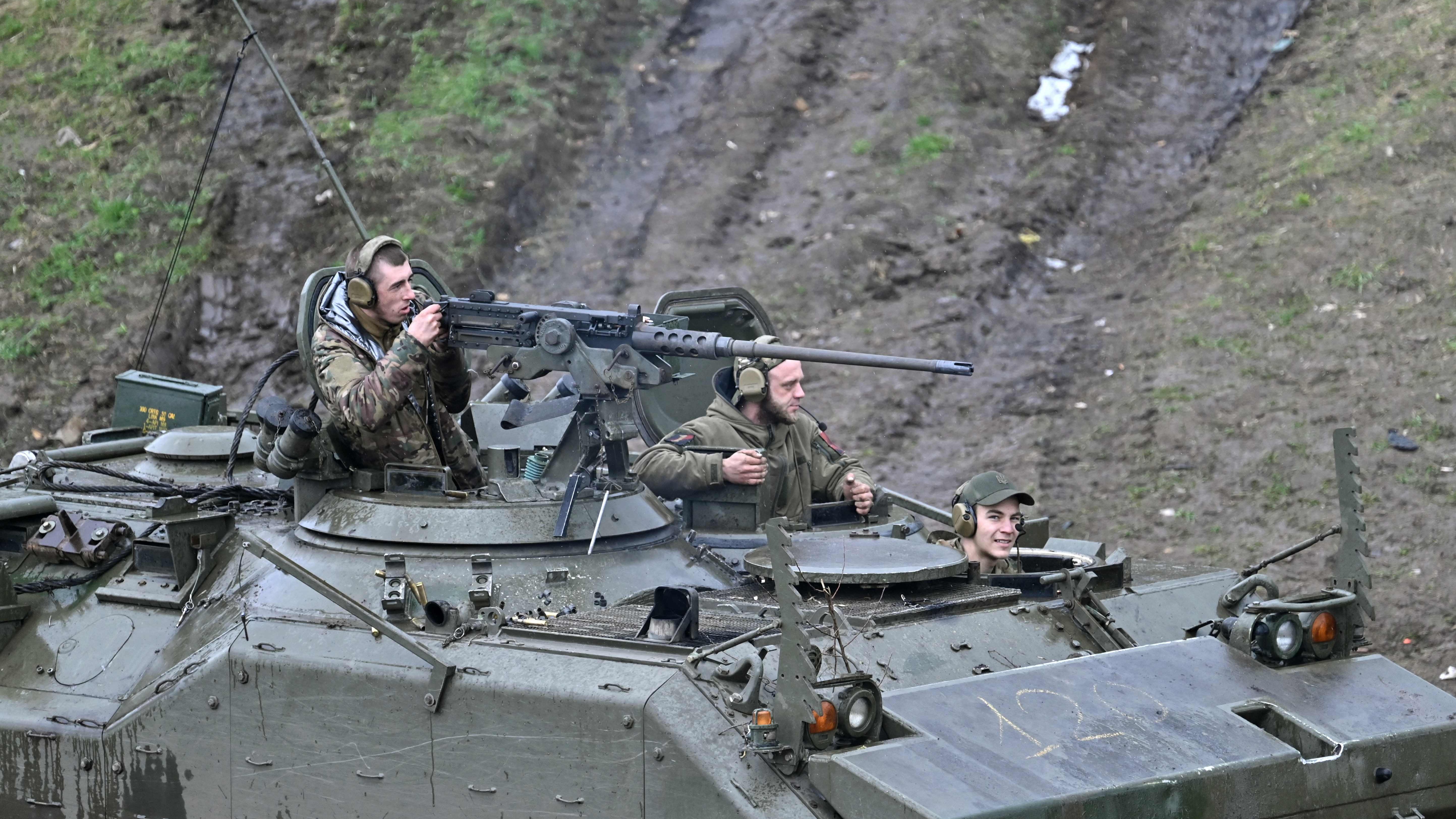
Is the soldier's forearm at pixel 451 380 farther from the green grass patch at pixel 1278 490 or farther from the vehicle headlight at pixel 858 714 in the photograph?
the green grass patch at pixel 1278 490

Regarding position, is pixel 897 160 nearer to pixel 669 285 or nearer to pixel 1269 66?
pixel 669 285

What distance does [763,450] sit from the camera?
25.9 ft

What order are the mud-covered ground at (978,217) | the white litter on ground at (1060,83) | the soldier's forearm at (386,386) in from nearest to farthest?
the soldier's forearm at (386,386), the mud-covered ground at (978,217), the white litter on ground at (1060,83)

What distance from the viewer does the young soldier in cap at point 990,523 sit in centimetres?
681

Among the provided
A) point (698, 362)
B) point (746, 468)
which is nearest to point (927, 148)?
point (698, 362)

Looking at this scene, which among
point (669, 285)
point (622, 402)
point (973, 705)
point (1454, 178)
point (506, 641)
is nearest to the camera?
point (973, 705)

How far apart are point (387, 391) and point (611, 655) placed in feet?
5.83

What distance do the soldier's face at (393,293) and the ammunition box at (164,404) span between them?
91.9 inches

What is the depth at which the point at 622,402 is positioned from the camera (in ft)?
20.8

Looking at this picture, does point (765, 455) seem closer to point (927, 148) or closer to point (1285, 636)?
point (1285, 636)

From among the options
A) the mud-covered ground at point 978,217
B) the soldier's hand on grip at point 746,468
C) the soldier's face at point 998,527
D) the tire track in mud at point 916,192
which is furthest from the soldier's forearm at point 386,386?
the tire track in mud at point 916,192

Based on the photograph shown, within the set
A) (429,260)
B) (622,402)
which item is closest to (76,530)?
(622,402)

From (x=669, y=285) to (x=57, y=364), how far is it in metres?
5.54

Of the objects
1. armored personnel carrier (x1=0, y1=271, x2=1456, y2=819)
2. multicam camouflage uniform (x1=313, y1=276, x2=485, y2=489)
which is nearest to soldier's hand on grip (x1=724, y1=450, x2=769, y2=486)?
armored personnel carrier (x1=0, y1=271, x2=1456, y2=819)
